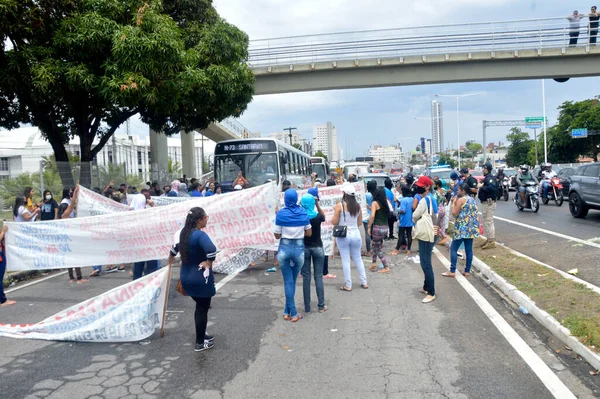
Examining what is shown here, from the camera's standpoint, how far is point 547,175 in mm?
20844

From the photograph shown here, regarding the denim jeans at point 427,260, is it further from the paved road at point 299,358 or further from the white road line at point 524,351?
the white road line at point 524,351

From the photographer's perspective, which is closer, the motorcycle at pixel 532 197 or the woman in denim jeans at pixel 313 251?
the woman in denim jeans at pixel 313 251

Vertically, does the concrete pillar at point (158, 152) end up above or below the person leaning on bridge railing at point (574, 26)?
below

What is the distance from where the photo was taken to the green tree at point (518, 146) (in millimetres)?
83625

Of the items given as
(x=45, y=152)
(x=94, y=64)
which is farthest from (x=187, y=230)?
(x=45, y=152)

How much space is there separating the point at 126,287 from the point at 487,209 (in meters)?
8.25

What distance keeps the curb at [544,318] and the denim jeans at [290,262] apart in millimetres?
3121

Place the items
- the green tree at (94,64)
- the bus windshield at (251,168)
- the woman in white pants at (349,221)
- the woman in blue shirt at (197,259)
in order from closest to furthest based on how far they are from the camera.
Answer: the woman in blue shirt at (197,259)
the woman in white pants at (349,221)
the green tree at (94,64)
the bus windshield at (251,168)

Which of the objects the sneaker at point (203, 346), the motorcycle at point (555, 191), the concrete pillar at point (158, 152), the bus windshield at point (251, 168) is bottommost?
the sneaker at point (203, 346)

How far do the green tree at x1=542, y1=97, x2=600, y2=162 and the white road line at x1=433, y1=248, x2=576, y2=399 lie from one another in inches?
1909

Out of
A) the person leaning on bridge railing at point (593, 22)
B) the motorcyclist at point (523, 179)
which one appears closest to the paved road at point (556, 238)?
the motorcyclist at point (523, 179)


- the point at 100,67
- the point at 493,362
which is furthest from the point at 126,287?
the point at 100,67

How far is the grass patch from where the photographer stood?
540 centimetres

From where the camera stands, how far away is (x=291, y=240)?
6312 millimetres
